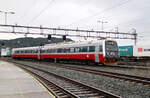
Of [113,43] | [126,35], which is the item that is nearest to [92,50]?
[113,43]

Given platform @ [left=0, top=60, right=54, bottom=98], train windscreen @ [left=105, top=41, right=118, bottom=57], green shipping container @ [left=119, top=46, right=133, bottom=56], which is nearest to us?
platform @ [left=0, top=60, right=54, bottom=98]

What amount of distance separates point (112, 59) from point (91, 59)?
2.64 m

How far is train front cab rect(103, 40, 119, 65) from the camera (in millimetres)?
22656

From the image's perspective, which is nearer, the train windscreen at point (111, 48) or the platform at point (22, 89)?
the platform at point (22, 89)

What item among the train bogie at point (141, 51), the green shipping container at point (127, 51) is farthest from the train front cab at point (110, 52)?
the green shipping container at point (127, 51)

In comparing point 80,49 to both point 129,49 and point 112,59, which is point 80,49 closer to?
point 112,59

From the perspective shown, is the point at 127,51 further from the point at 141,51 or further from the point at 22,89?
the point at 22,89

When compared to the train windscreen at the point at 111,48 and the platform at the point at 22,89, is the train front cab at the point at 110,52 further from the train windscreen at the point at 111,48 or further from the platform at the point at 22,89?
the platform at the point at 22,89

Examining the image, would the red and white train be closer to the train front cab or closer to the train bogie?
the train front cab

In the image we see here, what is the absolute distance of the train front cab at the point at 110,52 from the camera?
74.3ft

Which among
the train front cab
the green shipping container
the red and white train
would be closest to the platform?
the train front cab

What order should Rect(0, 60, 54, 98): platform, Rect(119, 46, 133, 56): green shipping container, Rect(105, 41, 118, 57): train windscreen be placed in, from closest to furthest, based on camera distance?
Rect(0, 60, 54, 98): platform < Rect(105, 41, 118, 57): train windscreen < Rect(119, 46, 133, 56): green shipping container

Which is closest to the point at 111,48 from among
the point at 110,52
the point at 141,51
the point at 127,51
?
the point at 110,52

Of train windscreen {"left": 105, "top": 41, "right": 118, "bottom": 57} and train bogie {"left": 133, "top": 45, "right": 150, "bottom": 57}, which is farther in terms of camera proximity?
train bogie {"left": 133, "top": 45, "right": 150, "bottom": 57}
